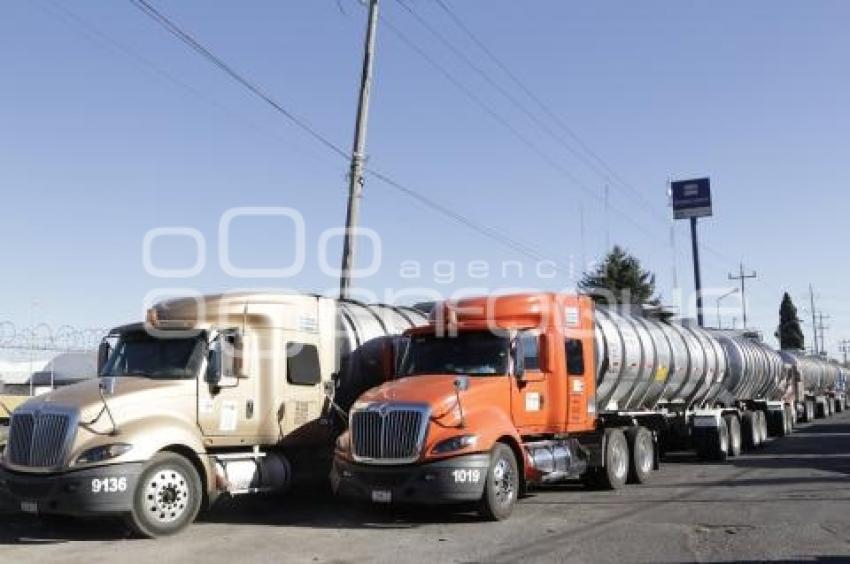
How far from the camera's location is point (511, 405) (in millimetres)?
13031

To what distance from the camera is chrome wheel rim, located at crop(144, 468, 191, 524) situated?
1112 cm

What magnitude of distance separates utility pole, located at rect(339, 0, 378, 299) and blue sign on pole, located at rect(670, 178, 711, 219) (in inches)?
2140

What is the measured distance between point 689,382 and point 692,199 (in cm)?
5524

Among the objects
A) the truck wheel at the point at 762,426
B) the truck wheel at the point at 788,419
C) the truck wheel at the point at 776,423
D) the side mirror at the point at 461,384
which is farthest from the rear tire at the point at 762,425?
the side mirror at the point at 461,384

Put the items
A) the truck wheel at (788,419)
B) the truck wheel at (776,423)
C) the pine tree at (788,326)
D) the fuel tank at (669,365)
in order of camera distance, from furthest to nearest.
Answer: the pine tree at (788,326) → the truck wheel at (788,419) → the truck wheel at (776,423) → the fuel tank at (669,365)

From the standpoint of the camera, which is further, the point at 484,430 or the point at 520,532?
the point at 484,430

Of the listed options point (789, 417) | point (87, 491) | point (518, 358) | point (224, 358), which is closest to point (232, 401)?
point (224, 358)

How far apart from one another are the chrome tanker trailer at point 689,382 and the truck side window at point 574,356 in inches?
39.7

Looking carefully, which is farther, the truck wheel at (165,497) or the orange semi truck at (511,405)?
the orange semi truck at (511,405)

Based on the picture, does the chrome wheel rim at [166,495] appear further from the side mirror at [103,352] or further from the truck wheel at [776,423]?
the truck wheel at [776,423]

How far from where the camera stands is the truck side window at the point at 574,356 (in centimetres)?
1455

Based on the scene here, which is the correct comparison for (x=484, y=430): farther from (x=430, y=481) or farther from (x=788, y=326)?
(x=788, y=326)

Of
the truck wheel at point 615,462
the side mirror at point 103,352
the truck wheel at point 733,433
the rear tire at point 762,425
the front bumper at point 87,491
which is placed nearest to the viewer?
the front bumper at point 87,491

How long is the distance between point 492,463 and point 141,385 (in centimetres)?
453
